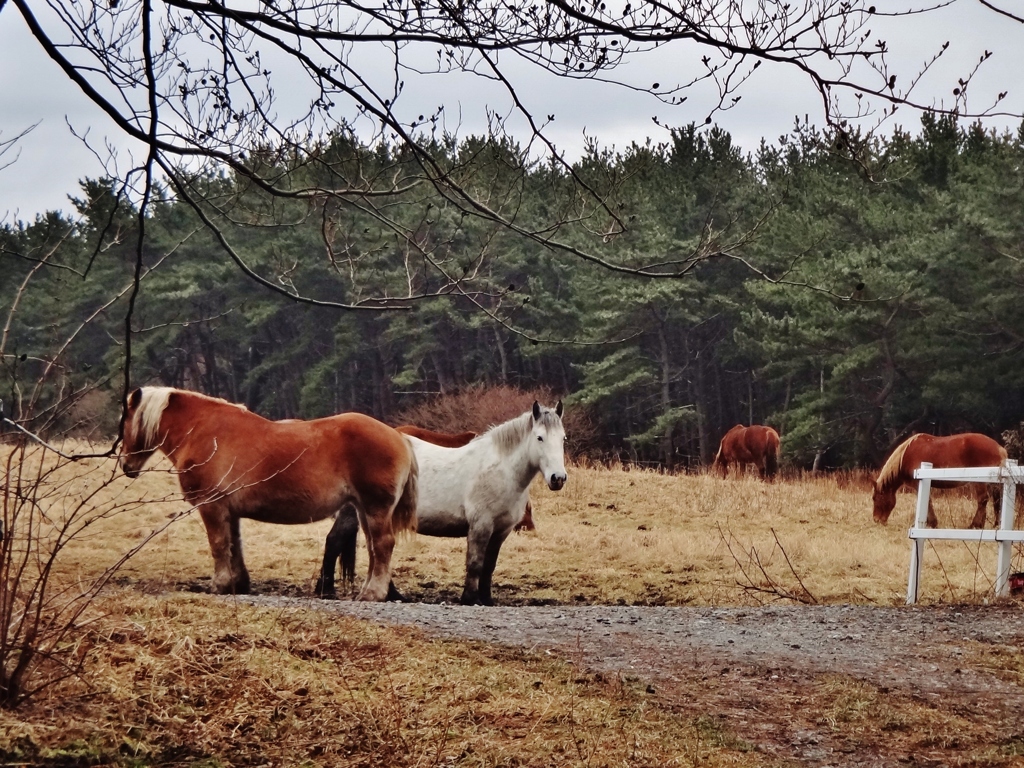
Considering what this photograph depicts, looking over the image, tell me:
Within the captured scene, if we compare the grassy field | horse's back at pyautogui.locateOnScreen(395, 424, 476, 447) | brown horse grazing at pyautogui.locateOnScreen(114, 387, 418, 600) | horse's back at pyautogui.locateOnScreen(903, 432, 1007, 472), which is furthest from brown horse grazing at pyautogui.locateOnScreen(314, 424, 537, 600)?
horse's back at pyautogui.locateOnScreen(903, 432, 1007, 472)

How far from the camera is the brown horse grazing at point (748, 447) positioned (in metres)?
26.4

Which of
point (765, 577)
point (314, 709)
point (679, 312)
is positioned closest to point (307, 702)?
point (314, 709)

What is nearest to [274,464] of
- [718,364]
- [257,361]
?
[718,364]

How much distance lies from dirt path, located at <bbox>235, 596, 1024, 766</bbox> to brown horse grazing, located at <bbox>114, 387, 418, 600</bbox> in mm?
1528

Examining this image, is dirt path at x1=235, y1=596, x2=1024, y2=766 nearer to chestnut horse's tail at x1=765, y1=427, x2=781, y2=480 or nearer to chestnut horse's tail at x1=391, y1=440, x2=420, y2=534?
chestnut horse's tail at x1=391, y1=440, x2=420, y2=534

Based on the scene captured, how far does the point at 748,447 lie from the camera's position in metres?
26.6

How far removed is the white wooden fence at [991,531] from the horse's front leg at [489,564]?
3.45 m

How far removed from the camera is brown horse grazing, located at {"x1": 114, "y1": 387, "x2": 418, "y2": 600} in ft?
30.0

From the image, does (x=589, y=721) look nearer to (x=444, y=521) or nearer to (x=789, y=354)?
(x=444, y=521)

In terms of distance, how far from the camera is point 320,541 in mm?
14758

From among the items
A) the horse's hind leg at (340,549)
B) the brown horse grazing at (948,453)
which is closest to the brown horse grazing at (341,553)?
the horse's hind leg at (340,549)

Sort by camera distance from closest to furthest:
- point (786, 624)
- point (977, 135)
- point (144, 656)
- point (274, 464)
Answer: point (144, 656) < point (786, 624) < point (274, 464) < point (977, 135)

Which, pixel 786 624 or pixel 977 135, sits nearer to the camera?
pixel 786 624

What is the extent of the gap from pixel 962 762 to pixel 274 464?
20.0ft
